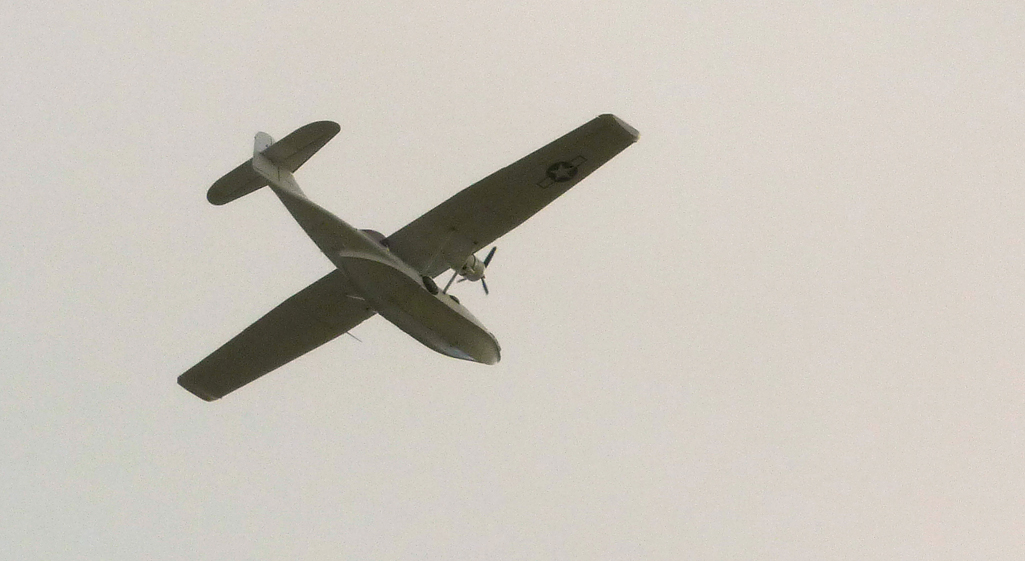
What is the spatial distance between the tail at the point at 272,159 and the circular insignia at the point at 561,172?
4328mm

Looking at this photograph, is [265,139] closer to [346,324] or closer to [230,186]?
[230,186]

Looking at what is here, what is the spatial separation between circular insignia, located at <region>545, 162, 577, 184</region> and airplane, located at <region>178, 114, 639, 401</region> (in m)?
0.02

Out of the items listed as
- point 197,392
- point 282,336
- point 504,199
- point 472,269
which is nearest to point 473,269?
point 472,269

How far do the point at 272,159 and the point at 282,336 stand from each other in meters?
4.40

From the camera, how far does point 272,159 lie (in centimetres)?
2662

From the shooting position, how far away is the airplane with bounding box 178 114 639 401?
25.2 metres

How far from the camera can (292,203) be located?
83.5 feet

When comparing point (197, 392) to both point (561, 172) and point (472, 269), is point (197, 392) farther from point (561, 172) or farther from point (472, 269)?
point (561, 172)

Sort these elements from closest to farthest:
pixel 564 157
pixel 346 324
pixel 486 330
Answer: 1. pixel 564 157
2. pixel 486 330
3. pixel 346 324

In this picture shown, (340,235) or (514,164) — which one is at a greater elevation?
(514,164)

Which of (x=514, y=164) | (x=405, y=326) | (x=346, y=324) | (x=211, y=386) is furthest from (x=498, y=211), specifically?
(x=211, y=386)

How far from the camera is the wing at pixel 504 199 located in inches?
982

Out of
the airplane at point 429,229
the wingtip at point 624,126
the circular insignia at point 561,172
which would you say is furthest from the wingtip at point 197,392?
the wingtip at point 624,126

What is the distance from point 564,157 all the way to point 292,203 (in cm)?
525
